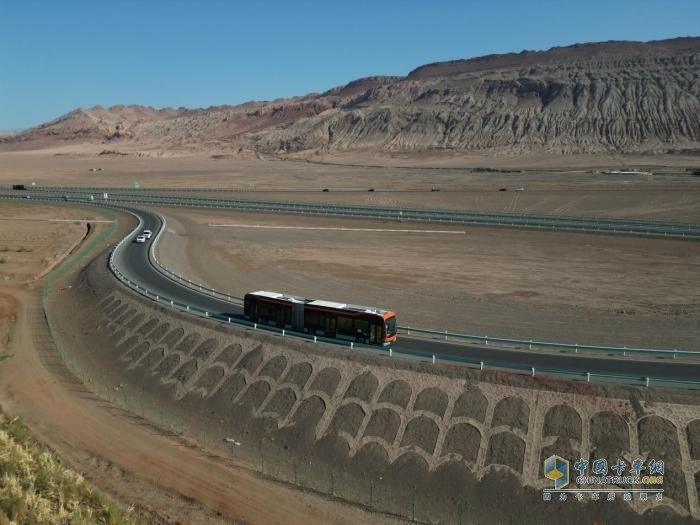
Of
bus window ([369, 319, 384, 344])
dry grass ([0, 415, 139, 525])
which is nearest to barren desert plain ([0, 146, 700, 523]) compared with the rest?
bus window ([369, 319, 384, 344])

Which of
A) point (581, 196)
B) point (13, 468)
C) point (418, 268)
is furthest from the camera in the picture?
point (581, 196)

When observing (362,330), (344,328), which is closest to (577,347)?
(362,330)

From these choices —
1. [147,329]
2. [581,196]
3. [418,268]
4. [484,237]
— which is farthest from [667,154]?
[147,329]

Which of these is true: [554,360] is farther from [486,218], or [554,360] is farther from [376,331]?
[486,218]

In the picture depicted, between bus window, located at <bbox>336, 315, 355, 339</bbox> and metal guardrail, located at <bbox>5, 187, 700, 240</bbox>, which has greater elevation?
bus window, located at <bbox>336, 315, 355, 339</bbox>

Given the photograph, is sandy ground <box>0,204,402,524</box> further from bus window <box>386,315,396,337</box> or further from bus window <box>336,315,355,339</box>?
bus window <box>386,315,396,337</box>

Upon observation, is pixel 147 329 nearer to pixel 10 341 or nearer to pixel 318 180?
pixel 10 341
